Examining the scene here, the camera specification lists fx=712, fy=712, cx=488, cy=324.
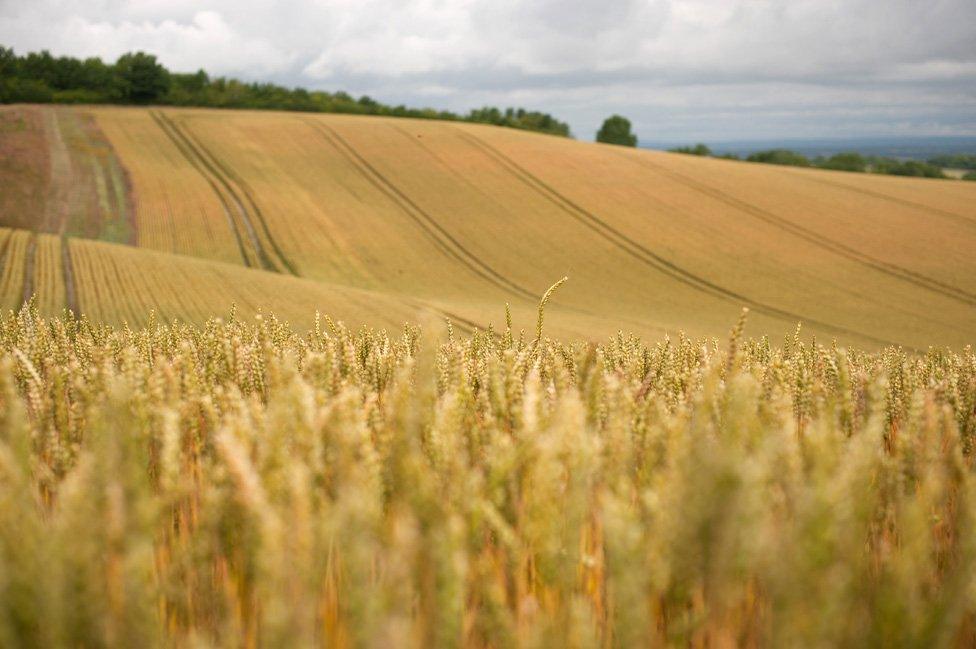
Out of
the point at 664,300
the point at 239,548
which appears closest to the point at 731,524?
the point at 239,548

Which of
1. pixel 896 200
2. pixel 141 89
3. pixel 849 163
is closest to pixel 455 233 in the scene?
pixel 896 200

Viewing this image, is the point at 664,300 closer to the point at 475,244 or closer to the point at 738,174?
the point at 475,244

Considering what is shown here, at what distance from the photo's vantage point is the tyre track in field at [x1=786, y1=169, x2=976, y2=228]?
47022 millimetres

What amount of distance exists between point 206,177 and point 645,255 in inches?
1105

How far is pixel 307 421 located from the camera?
2174mm

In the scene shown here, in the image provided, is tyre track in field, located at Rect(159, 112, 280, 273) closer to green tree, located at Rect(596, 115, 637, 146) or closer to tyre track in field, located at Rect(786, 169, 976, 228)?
tyre track in field, located at Rect(786, 169, 976, 228)

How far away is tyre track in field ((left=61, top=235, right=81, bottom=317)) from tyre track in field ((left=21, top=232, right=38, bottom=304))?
897 mm

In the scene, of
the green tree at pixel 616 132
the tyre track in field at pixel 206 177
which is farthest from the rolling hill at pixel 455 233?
the green tree at pixel 616 132

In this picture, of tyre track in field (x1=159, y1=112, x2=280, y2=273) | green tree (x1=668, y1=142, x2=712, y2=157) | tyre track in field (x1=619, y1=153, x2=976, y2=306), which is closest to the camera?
tyre track in field (x1=159, y1=112, x2=280, y2=273)

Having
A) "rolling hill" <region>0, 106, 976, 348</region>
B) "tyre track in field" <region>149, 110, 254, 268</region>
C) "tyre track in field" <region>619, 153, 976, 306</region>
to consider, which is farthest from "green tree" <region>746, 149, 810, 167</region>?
"tyre track in field" <region>149, 110, 254, 268</region>

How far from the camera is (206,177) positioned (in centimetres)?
4566

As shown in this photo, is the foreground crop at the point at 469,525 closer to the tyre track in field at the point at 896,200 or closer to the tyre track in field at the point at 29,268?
the tyre track in field at the point at 29,268

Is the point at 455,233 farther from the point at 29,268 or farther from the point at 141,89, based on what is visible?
the point at 141,89

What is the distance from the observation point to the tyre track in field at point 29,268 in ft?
70.3
